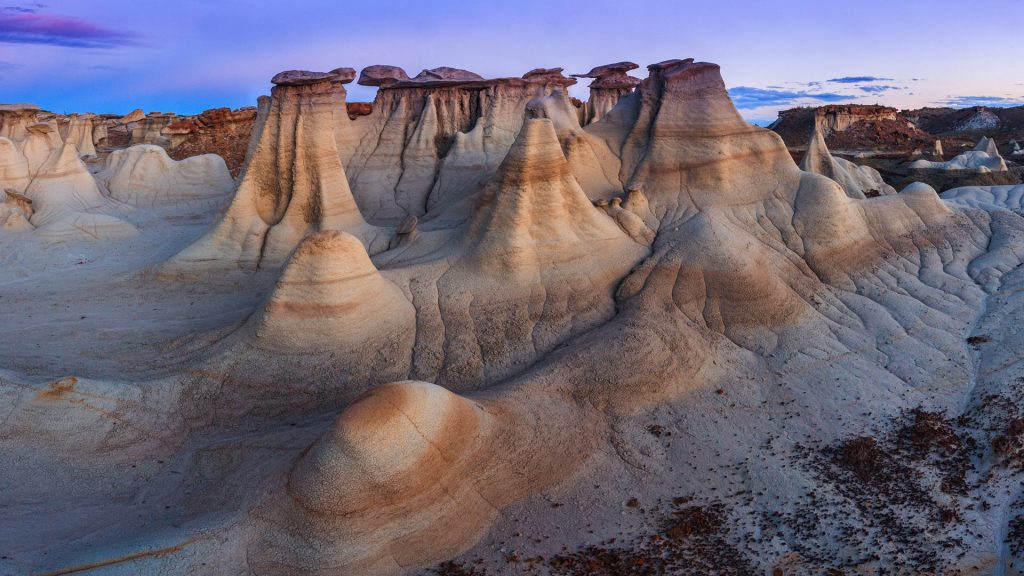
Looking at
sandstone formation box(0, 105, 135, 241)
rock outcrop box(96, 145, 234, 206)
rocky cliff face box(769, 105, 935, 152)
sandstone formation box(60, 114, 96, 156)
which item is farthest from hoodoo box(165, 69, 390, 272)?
rocky cliff face box(769, 105, 935, 152)

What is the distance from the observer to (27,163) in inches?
875

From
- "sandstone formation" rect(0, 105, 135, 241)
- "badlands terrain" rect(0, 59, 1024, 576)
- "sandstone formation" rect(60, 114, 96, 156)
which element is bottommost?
"badlands terrain" rect(0, 59, 1024, 576)

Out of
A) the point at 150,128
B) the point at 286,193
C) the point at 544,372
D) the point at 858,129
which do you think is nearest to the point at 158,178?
the point at 286,193

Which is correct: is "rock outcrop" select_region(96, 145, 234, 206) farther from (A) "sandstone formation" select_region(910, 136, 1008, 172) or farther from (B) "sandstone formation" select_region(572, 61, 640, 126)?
(A) "sandstone formation" select_region(910, 136, 1008, 172)

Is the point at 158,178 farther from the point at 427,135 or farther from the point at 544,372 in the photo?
the point at 544,372

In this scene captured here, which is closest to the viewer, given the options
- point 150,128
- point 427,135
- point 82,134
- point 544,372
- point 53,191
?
point 544,372

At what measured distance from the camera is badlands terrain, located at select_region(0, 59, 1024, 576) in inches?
282

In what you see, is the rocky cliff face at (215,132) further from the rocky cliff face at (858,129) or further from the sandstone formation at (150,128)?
the rocky cliff face at (858,129)

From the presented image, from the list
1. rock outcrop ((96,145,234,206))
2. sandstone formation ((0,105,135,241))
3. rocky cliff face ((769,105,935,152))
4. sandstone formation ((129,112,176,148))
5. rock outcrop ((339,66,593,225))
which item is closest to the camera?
sandstone formation ((0,105,135,241))

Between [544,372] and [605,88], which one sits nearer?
[544,372]

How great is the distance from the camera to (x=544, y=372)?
9.75 metres

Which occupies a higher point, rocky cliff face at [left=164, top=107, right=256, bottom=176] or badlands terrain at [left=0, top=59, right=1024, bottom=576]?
rocky cliff face at [left=164, top=107, right=256, bottom=176]

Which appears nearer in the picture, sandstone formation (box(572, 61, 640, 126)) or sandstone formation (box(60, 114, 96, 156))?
sandstone formation (box(572, 61, 640, 126))

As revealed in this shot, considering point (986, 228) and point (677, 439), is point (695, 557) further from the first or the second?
point (986, 228)
